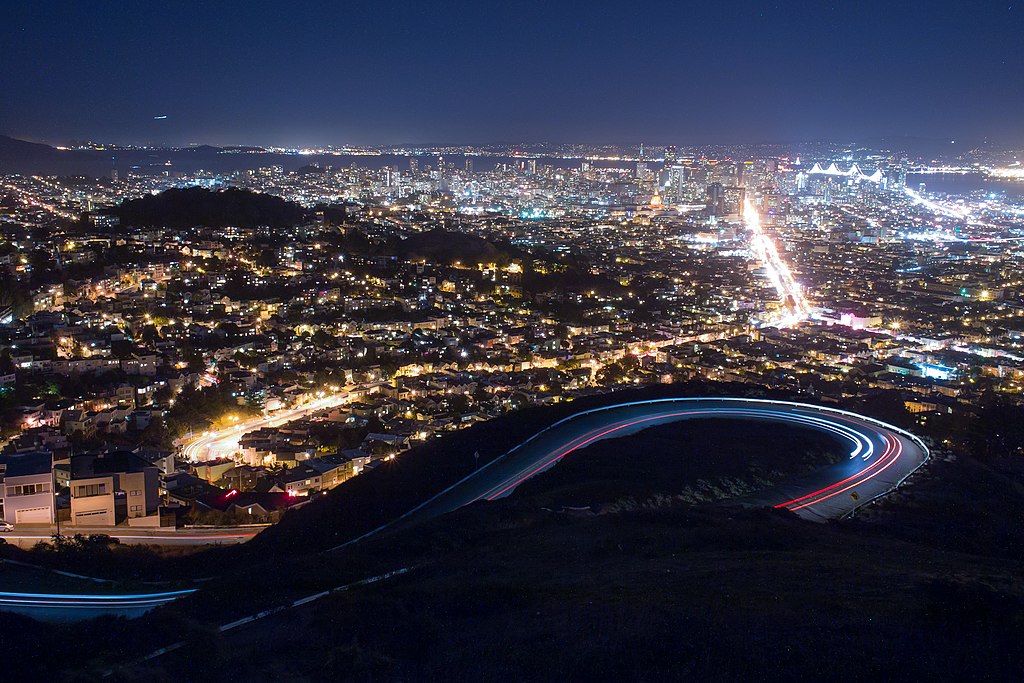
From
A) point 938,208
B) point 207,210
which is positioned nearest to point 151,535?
point 207,210

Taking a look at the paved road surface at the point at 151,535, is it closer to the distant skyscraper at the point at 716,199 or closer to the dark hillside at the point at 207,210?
the dark hillside at the point at 207,210

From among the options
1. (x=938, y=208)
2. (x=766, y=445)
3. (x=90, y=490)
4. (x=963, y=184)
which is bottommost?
(x=90, y=490)

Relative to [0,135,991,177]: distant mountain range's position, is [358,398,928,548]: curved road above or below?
below

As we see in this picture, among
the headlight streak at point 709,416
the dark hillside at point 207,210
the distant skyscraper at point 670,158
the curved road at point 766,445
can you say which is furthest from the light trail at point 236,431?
the distant skyscraper at point 670,158

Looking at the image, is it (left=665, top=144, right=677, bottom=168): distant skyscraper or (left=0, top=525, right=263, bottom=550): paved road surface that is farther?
(left=665, top=144, right=677, bottom=168): distant skyscraper

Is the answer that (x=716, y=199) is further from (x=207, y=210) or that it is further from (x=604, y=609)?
(x=604, y=609)

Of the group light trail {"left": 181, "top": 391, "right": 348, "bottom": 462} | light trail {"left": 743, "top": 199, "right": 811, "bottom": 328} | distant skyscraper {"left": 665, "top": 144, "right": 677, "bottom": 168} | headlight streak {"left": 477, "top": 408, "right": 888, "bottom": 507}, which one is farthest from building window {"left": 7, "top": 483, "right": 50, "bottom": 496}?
distant skyscraper {"left": 665, "top": 144, "right": 677, "bottom": 168}

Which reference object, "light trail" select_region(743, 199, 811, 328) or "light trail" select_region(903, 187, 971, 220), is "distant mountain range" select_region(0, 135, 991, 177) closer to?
"light trail" select_region(903, 187, 971, 220)
